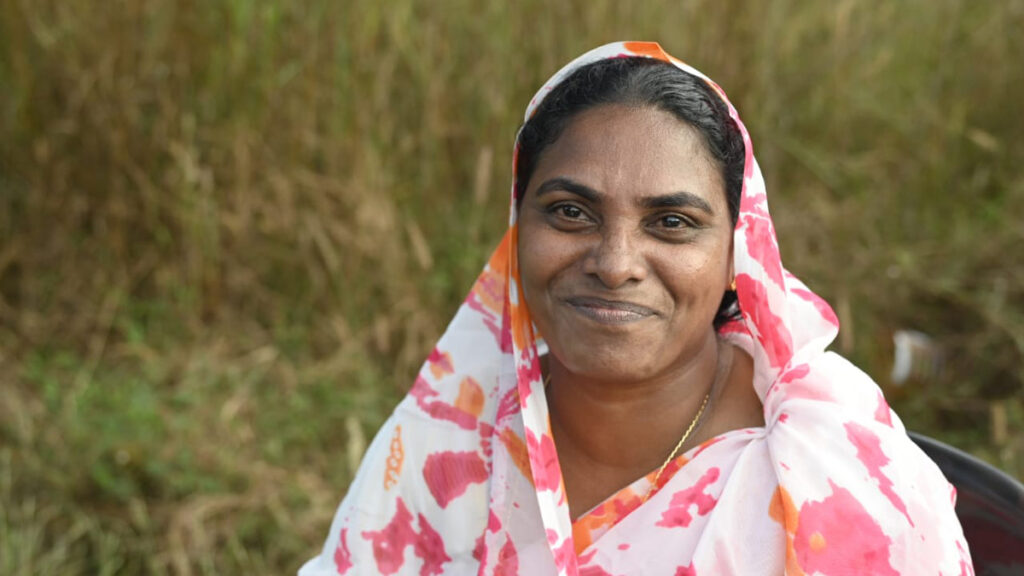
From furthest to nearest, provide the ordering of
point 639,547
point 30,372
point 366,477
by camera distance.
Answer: point 30,372 < point 366,477 < point 639,547

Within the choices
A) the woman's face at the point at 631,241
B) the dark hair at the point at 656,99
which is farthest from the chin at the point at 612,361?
the dark hair at the point at 656,99

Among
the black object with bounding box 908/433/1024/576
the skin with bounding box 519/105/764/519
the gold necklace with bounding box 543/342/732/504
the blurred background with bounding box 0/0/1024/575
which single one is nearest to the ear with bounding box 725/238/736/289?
the skin with bounding box 519/105/764/519

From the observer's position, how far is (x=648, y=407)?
5.50 ft

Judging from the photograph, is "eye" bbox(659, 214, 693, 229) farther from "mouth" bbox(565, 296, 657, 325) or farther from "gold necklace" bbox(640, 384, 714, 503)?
"gold necklace" bbox(640, 384, 714, 503)

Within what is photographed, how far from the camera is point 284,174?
3.45 m

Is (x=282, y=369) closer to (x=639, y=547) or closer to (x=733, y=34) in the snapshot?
(x=733, y=34)

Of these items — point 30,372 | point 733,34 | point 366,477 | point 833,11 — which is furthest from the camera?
point 833,11

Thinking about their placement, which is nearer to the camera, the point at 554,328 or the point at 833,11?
the point at 554,328

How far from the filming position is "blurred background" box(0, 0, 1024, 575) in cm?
331

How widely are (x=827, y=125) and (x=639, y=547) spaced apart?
2797 millimetres

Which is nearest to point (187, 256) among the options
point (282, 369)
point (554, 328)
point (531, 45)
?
point (282, 369)

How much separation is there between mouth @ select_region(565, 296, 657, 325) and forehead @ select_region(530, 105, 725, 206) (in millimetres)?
147

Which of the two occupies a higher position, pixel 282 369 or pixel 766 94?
pixel 766 94

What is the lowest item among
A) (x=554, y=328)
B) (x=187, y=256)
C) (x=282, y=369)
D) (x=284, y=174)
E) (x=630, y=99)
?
(x=282, y=369)
